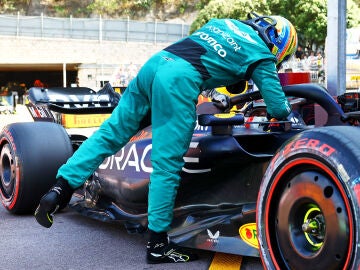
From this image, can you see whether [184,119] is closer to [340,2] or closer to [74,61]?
[340,2]

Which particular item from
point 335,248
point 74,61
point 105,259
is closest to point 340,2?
point 105,259

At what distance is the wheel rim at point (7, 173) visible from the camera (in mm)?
4254

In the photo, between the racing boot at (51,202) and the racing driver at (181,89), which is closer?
the racing driver at (181,89)

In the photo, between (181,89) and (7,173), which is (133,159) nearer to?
(181,89)

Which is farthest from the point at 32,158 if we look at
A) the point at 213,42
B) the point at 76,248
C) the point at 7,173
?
the point at 213,42

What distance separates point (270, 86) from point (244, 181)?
0.48 meters

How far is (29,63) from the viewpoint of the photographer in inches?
1459

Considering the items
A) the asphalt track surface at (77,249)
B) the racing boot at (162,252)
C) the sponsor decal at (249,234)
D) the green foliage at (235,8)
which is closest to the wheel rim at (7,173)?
the asphalt track surface at (77,249)

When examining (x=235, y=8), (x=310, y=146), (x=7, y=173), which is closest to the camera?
(x=310, y=146)

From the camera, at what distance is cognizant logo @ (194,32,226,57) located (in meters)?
2.93

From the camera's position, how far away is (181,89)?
114 inches

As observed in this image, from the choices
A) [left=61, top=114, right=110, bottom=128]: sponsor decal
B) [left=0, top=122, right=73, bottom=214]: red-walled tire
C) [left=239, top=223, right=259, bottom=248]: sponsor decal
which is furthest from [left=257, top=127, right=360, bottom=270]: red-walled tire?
[left=61, top=114, right=110, bottom=128]: sponsor decal

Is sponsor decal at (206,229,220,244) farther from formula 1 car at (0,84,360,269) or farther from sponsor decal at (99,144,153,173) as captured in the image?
sponsor decal at (99,144,153,173)

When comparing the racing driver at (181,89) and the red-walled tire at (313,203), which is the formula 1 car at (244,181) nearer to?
the red-walled tire at (313,203)
